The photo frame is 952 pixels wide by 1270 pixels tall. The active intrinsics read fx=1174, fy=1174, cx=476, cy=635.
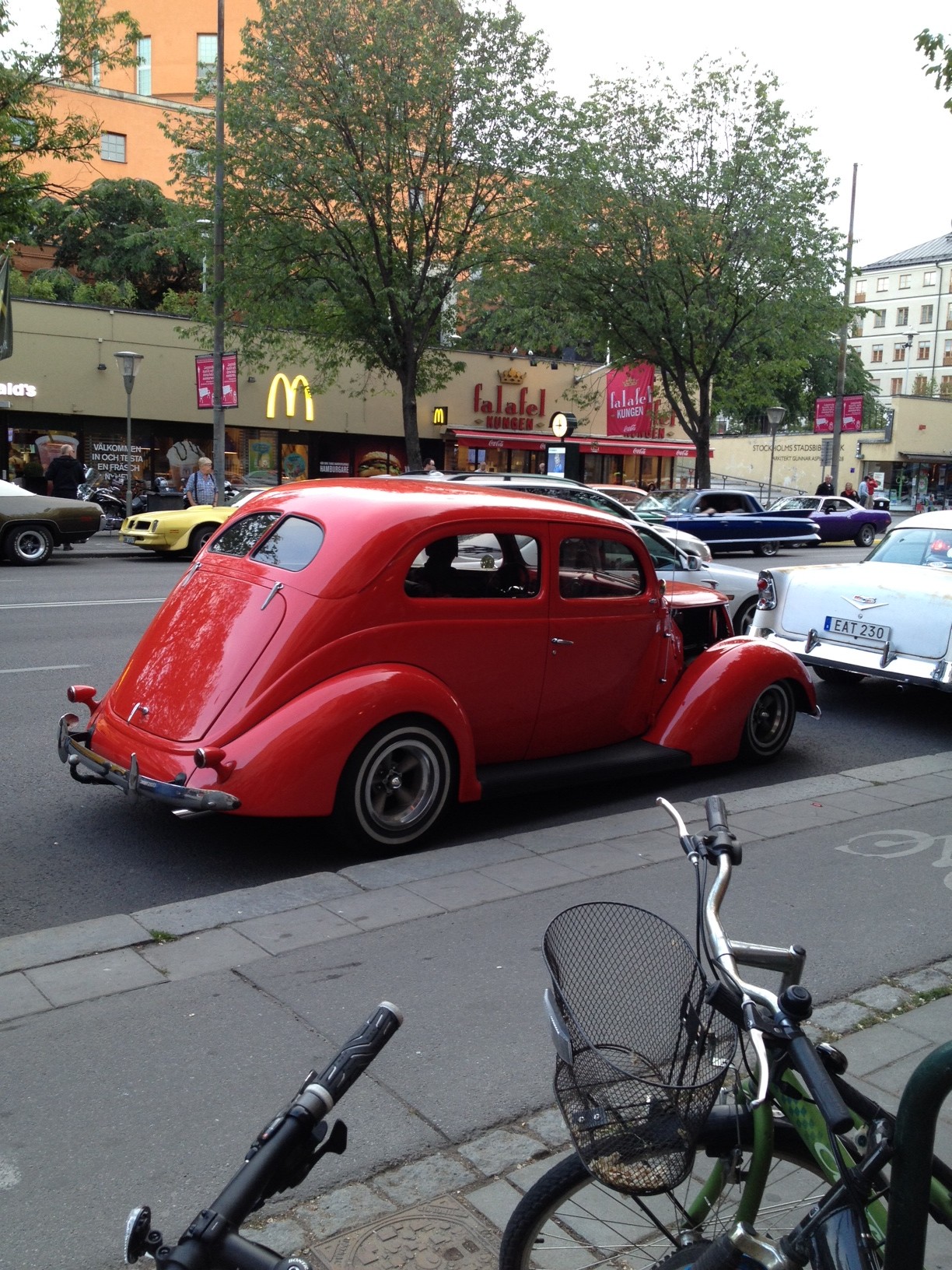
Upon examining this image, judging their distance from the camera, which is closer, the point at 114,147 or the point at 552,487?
the point at 552,487

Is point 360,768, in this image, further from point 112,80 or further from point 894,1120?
point 112,80

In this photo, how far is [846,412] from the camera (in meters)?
38.6

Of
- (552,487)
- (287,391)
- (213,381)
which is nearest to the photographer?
(552,487)

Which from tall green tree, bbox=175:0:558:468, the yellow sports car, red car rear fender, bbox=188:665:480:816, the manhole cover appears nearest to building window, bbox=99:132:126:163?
tall green tree, bbox=175:0:558:468

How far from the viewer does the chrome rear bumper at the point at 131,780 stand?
518 cm

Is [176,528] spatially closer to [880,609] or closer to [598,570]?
[880,609]

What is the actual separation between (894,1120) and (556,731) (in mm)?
4855

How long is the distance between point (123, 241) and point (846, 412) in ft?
79.2

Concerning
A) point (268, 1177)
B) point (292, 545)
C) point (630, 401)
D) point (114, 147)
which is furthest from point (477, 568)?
point (114, 147)

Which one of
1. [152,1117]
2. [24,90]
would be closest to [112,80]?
[24,90]

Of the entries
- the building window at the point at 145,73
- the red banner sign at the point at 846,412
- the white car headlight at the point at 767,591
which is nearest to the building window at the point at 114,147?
the building window at the point at 145,73

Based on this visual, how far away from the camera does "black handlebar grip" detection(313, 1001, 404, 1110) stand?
164 centimetres

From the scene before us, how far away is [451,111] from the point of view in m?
24.2

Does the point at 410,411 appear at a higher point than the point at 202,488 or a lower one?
higher
